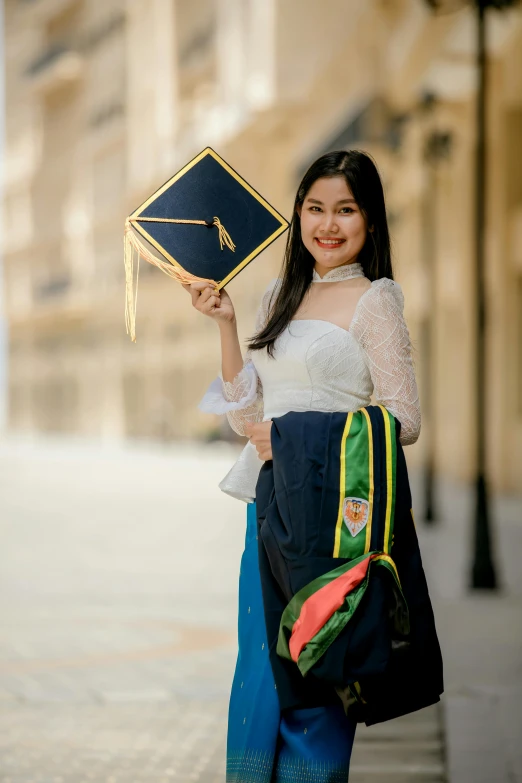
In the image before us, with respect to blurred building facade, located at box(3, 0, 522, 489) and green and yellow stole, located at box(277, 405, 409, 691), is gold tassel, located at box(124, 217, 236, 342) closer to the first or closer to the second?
green and yellow stole, located at box(277, 405, 409, 691)

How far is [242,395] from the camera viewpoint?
3725 millimetres

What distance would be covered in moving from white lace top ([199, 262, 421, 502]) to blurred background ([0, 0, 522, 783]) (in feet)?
7.51

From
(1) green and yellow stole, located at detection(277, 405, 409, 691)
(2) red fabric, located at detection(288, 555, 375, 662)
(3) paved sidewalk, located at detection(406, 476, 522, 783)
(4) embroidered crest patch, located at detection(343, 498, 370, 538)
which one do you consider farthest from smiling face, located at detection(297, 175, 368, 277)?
(3) paved sidewalk, located at detection(406, 476, 522, 783)

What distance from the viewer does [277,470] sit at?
342cm

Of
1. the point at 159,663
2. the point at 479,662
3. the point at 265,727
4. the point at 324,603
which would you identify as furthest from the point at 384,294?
the point at 159,663

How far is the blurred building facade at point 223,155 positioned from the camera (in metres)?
22.4

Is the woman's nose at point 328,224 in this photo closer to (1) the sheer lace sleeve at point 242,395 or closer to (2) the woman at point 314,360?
(2) the woman at point 314,360

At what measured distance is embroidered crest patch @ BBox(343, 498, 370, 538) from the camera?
3.34 metres

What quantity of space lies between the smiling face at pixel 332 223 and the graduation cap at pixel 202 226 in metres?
0.08

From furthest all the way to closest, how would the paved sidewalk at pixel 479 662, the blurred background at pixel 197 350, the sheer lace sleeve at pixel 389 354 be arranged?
the blurred background at pixel 197 350 → the paved sidewalk at pixel 479 662 → the sheer lace sleeve at pixel 389 354

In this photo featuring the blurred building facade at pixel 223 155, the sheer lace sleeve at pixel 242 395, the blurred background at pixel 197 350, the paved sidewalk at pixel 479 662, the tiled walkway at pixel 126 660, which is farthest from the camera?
the blurred building facade at pixel 223 155

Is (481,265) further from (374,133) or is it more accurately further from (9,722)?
(374,133)

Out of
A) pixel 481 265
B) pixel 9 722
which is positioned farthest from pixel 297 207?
pixel 481 265

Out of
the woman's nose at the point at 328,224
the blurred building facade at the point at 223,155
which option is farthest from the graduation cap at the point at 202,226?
the blurred building facade at the point at 223,155
